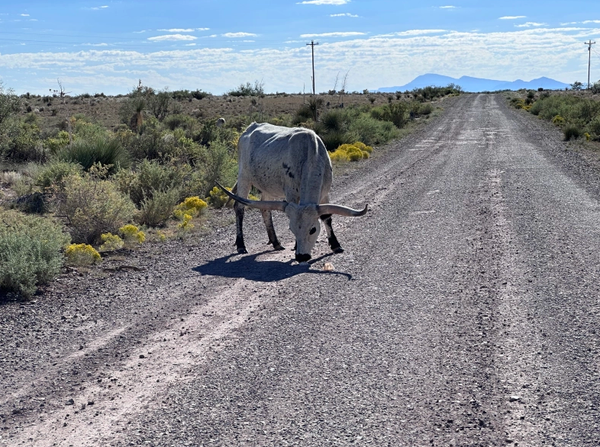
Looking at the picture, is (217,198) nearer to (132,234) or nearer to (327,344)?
(132,234)

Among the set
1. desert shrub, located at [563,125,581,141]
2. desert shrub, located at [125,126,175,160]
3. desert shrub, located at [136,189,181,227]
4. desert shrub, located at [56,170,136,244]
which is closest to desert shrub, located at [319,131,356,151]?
desert shrub, located at [125,126,175,160]

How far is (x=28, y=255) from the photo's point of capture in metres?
9.84

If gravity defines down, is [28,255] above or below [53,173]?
below

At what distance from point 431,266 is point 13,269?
5.86 m

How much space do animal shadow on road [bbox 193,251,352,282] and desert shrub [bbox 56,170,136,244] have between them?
2751 mm

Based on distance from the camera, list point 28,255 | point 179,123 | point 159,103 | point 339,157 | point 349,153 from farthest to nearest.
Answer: point 159,103 → point 179,123 → point 349,153 → point 339,157 → point 28,255

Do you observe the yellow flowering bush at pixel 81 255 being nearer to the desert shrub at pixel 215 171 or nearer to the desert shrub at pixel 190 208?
the desert shrub at pixel 190 208

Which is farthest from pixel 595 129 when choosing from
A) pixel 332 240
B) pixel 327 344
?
pixel 327 344

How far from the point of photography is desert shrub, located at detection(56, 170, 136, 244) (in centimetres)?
1281

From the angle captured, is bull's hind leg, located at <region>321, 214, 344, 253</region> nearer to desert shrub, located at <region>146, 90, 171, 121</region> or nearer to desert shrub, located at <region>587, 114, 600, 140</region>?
desert shrub, located at <region>587, 114, 600, 140</region>

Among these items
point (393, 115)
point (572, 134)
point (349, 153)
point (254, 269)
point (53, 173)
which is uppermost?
point (393, 115)

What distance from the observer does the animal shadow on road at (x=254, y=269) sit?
398 inches

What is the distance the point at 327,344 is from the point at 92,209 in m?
7.30

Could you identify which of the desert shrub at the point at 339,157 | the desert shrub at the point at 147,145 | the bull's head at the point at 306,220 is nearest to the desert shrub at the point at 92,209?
the bull's head at the point at 306,220
